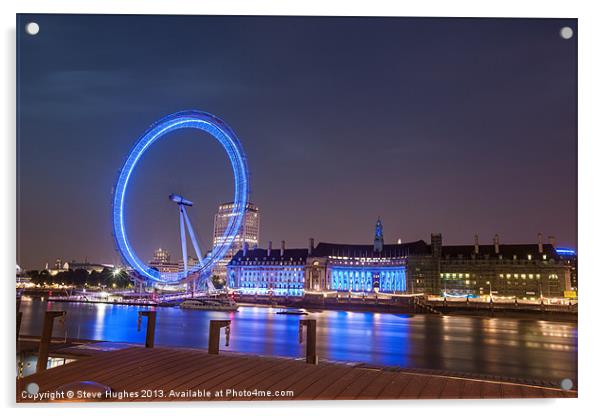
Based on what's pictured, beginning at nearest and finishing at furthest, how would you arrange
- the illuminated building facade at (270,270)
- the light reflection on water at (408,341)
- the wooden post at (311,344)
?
1. the wooden post at (311,344)
2. the light reflection on water at (408,341)
3. the illuminated building facade at (270,270)

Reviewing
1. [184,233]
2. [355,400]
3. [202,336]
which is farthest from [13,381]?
[184,233]

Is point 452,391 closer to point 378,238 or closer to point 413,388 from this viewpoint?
point 413,388

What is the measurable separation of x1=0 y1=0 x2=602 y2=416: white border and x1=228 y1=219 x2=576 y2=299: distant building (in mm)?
36965

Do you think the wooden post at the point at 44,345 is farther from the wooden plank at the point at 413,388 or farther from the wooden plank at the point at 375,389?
the wooden plank at the point at 413,388

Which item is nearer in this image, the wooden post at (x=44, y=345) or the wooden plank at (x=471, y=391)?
the wooden plank at (x=471, y=391)

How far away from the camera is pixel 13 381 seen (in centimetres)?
531

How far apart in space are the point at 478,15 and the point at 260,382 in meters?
4.73

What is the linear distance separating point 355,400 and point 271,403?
796mm

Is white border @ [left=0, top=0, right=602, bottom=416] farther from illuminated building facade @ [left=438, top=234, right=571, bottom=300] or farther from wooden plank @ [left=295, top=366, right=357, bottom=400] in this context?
illuminated building facade @ [left=438, top=234, right=571, bottom=300]

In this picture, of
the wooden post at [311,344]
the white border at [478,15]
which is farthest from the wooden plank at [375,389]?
the white border at [478,15]

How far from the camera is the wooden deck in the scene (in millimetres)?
4695

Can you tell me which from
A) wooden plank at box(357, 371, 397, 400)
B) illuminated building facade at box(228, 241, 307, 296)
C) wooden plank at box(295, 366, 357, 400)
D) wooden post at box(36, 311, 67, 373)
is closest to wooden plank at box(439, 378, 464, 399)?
wooden plank at box(357, 371, 397, 400)

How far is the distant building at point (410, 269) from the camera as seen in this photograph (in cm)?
4647
